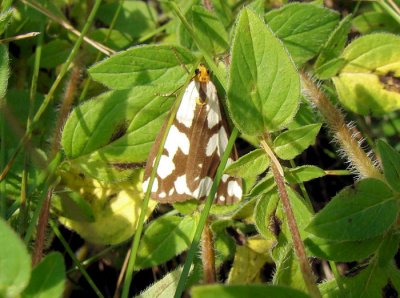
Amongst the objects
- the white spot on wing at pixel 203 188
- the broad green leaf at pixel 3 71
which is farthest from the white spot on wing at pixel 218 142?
the broad green leaf at pixel 3 71

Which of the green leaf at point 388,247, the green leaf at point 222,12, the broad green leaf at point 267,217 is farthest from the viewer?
the green leaf at point 222,12

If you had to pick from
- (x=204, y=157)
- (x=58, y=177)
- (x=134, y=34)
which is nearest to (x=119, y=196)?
(x=58, y=177)

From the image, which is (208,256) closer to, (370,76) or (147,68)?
(147,68)

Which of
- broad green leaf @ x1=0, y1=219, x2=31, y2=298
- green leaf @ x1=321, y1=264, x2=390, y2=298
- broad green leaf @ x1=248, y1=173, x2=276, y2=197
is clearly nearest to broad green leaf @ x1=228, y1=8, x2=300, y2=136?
broad green leaf @ x1=248, y1=173, x2=276, y2=197

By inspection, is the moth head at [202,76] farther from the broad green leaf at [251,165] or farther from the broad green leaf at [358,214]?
the broad green leaf at [358,214]

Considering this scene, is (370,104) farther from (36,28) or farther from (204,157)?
(36,28)
